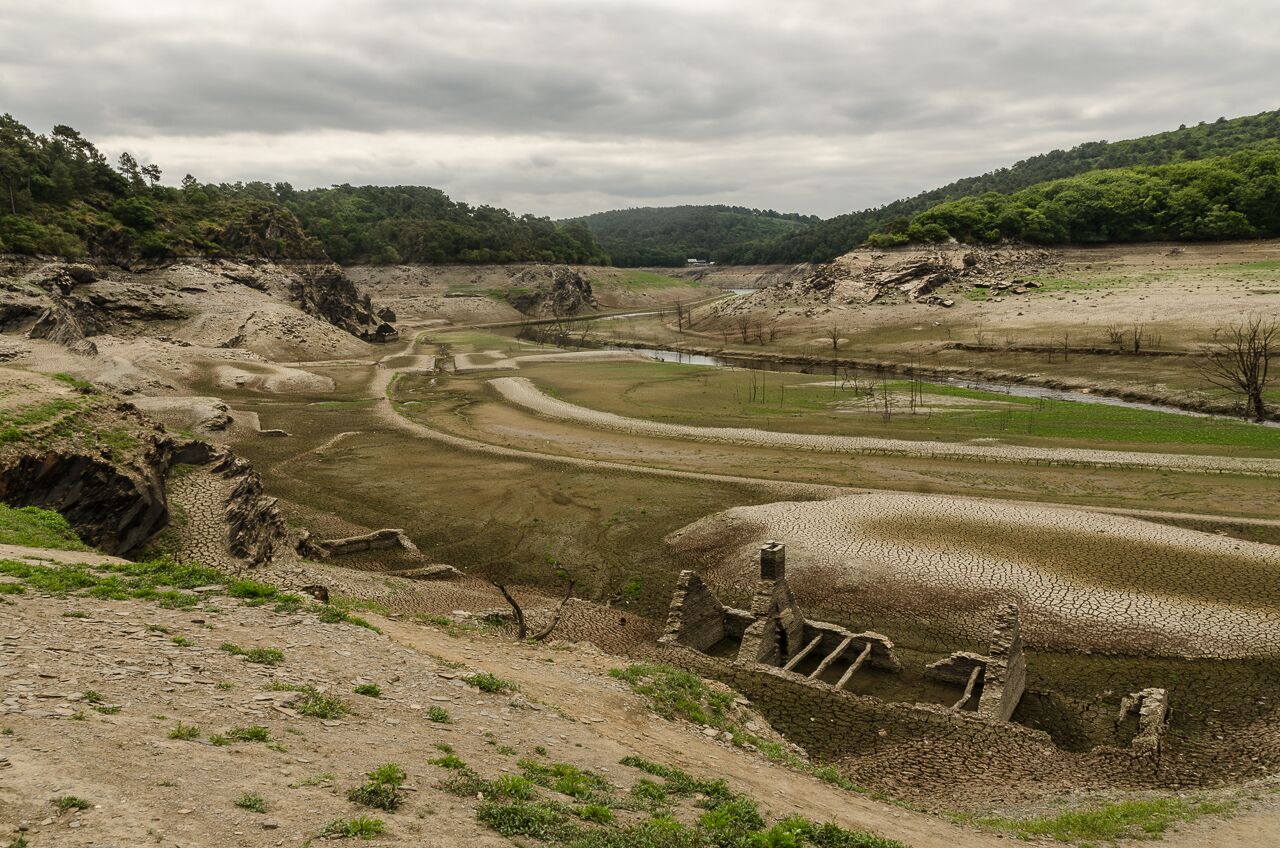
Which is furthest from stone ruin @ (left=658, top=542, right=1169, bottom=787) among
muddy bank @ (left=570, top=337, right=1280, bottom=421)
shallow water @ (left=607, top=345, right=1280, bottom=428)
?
muddy bank @ (left=570, top=337, right=1280, bottom=421)

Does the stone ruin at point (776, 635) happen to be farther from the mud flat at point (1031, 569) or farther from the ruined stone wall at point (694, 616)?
the mud flat at point (1031, 569)

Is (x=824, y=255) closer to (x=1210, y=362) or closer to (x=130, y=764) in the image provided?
(x=1210, y=362)

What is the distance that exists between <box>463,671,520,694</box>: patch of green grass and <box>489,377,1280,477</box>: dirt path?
33502 mm

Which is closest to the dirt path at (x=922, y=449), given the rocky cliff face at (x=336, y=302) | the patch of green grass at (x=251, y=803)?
the patch of green grass at (x=251, y=803)

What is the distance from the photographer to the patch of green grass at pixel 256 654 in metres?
12.5

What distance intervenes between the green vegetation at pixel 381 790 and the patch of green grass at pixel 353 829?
0.48 m

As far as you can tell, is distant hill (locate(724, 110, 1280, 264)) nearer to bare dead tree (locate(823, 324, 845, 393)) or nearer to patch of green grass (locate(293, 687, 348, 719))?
bare dead tree (locate(823, 324, 845, 393))

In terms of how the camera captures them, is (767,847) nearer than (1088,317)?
Yes

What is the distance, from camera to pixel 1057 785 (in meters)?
15.1

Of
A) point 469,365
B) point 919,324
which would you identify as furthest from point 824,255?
point 469,365

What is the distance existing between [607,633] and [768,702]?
6.55m

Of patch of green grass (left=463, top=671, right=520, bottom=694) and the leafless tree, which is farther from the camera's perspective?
the leafless tree

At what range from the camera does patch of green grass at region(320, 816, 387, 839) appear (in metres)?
7.89

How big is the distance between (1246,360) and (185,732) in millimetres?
66406
